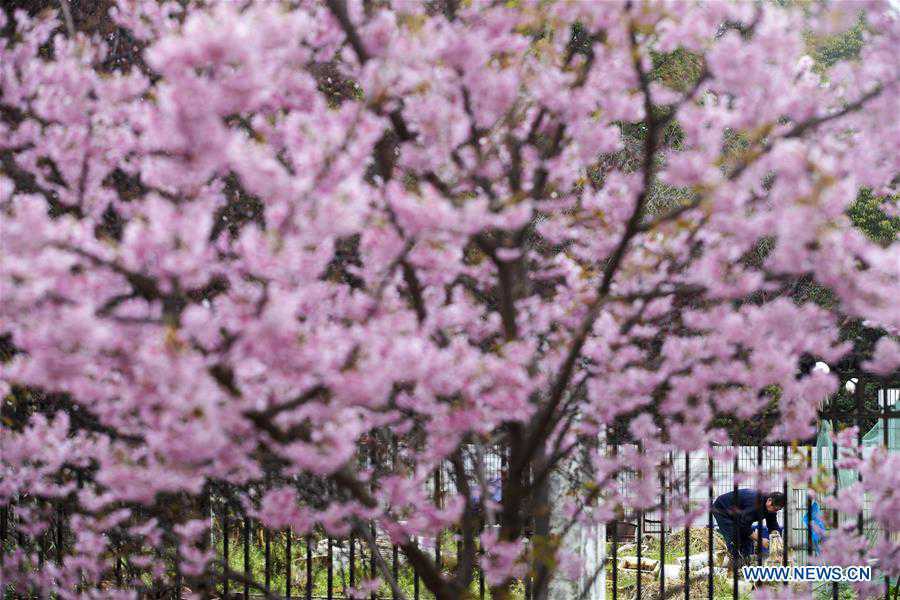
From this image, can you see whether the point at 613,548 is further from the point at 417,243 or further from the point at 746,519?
the point at 746,519

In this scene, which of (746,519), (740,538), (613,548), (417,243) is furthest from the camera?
(740,538)

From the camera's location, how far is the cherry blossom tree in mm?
2416

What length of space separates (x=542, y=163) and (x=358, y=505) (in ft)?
4.45

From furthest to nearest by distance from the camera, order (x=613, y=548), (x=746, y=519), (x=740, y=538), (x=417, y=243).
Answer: (x=740, y=538) < (x=746, y=519) < (x=613, y=548) < (x=417, y=243)

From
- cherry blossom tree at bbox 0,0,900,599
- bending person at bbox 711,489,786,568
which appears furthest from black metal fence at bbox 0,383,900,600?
cherry blossom tree at bbox 0,0,900,599

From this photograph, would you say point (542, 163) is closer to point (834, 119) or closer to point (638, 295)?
point (638, 295)

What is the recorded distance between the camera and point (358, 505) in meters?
3.23

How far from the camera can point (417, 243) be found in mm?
3004

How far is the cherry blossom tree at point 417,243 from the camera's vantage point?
7.93 ft

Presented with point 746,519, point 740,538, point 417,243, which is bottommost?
point 740,538

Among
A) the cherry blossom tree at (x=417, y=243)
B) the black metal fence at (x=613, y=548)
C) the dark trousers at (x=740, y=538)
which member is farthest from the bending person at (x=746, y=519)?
the cherry blossom tree at (x=417, y=243)

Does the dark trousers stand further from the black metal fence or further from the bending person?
the black metal fence

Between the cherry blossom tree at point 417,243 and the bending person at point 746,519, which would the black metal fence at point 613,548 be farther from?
the cherry blossom tree at point 417,243

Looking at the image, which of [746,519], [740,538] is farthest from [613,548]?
[740,538]
